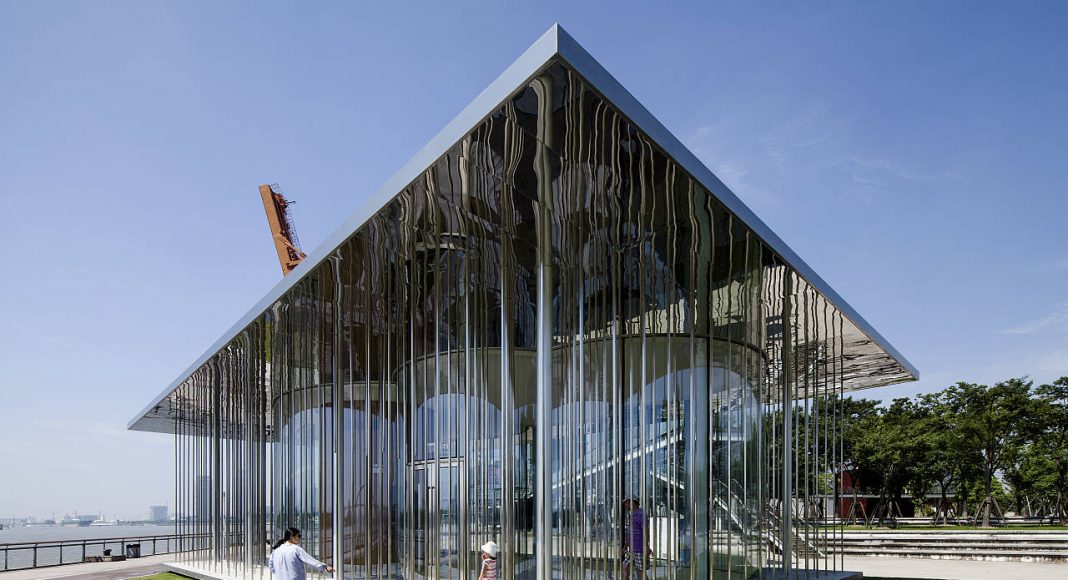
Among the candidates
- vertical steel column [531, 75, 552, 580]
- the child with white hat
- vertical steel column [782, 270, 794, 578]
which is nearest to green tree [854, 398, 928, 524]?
vertical steel column [782, 270, 794, 578]

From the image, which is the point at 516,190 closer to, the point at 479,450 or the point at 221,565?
the point at 479,450

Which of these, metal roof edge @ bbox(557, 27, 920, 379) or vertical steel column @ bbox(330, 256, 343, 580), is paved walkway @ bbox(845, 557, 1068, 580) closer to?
metal roof edge @ bbox(557, 27, 920, 379)

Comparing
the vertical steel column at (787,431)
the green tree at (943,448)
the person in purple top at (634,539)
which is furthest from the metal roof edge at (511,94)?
the green tree at (943,448)

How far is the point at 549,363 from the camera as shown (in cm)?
850

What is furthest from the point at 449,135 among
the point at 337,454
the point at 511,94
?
the point at 337,454

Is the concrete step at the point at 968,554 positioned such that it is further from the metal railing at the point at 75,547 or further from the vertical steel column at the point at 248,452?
the metal railing at the point at 75,547

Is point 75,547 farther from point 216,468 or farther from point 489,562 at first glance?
point 489,562

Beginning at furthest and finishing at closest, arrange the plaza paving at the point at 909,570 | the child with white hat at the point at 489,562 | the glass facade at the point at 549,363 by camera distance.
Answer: the plaza paving at the point at 909,570
the child with white hat at the point at 489,562
the glass facade at the point at 549,363

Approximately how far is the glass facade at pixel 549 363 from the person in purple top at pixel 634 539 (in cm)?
13

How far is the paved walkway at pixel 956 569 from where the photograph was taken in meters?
16.2

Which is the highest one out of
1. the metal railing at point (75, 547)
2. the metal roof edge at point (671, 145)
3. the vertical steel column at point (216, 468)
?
the metal roof edge at point (671, 145)

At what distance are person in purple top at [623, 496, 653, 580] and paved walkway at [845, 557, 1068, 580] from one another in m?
8.80

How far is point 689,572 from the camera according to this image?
33.2 ft

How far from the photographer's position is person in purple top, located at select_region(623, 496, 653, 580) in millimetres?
9438
